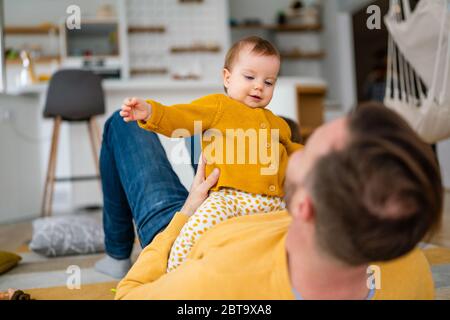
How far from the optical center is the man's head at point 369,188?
425 mm

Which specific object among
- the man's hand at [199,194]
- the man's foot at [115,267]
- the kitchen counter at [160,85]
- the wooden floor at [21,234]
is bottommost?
the wooden floor at [21,234]

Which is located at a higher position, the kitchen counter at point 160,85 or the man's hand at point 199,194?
the kitchen counter at point 160,85

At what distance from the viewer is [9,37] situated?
499 centimetres

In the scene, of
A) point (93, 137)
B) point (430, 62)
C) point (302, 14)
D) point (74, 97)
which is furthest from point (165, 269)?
point (302, 14)

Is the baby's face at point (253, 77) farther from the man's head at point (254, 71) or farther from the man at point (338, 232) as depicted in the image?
the man at point (338, 232)

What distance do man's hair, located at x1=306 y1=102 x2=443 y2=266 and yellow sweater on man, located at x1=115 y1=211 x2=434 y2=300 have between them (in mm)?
74

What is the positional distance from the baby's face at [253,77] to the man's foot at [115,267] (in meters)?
0.71

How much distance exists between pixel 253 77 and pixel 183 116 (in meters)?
0.14

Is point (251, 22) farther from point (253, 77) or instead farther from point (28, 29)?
point (253, 77)

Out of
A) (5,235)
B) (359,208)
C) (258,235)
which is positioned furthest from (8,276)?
(359,208)

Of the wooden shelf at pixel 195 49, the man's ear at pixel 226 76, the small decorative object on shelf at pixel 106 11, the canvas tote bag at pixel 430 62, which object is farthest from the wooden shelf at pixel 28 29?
the man's ear at pixel 226 76

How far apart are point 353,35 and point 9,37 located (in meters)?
3.68

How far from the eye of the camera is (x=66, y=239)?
6.17ft

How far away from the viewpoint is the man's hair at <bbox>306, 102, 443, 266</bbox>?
1.39ft
